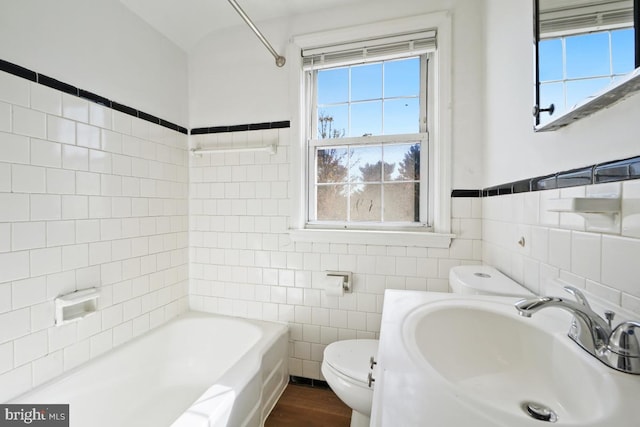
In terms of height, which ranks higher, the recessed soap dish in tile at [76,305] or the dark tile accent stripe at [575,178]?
the dark tile accent stripe at [575,178]

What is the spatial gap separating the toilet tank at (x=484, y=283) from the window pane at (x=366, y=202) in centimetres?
65

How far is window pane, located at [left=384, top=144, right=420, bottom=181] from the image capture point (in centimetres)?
180

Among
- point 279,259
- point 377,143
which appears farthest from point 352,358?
point 377,143

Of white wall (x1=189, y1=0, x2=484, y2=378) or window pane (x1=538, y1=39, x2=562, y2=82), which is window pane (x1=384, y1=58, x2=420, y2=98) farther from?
window pane (x1=538, y1=39, x2=562, y2=82)

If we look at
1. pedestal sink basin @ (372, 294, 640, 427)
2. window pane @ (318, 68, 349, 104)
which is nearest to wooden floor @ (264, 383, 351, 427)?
pedestal sink basin @ (372, 294, 640, 427)

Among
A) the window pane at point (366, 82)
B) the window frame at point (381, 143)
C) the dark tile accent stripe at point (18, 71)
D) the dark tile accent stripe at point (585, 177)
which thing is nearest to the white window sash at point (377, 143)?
the window frame at point (381, 143)

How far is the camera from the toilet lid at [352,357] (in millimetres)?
1287

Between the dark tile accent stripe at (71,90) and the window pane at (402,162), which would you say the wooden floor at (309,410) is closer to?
the window pane at (402,162)

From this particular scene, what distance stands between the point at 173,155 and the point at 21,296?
45.6 inches

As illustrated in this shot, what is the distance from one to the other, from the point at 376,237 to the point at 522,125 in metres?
0.92

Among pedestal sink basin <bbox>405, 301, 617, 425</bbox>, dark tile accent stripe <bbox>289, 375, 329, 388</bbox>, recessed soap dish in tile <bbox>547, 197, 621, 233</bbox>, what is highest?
Result: recessed soap dish in tile <bbox>547, 197, 621, 233</bbox>

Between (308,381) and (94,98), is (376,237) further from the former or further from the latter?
(94,98)

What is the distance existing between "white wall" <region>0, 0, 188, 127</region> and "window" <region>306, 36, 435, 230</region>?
1008 mm

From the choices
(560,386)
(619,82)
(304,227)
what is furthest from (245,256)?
(619,82)
